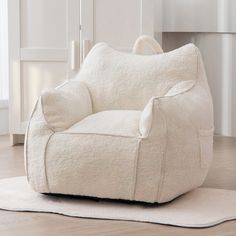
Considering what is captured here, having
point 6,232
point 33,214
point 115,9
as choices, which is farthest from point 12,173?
point 115,9

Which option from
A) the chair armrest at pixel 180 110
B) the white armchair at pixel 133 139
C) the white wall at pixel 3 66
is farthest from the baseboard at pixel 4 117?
the chair armrest at pixel 180 110

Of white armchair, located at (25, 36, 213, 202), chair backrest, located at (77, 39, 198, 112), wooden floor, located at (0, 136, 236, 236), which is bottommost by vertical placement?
wooden floor, located at (0, 136, 236, 236)

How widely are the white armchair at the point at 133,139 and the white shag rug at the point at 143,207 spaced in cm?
5

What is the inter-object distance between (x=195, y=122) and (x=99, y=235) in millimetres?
773

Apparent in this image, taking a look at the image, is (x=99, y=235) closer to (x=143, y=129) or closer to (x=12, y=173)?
(x=143, y=129)

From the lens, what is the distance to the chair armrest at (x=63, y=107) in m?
3.19

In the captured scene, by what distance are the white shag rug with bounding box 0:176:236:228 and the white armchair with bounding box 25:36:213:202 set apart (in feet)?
0.17

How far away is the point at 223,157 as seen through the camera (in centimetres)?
447

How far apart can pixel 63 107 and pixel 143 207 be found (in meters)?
0.59

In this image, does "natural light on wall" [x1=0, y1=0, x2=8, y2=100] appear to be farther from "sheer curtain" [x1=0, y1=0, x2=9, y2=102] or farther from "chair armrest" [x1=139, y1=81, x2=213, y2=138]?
"chair armrest" [x1=139, y1=81, x2=213, y2=138]

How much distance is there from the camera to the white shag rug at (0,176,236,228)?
2.88 meters

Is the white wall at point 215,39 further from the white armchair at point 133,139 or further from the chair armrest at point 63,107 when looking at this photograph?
the chair armrest at point 63,107

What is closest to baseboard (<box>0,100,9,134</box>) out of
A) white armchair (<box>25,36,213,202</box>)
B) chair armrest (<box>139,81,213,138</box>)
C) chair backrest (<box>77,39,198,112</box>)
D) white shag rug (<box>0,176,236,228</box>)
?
chair backrest (<box>77,39,198,112</box>)

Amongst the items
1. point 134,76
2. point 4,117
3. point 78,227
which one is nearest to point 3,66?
point 4,117
